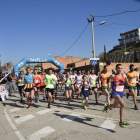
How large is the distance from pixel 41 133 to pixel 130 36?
256 ft

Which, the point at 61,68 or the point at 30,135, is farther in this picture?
the point at 61,68

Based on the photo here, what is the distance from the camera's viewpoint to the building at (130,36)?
69431 millimetres

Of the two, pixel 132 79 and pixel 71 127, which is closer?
pixel 71 127

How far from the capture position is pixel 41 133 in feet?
14.3

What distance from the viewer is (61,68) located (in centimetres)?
2603

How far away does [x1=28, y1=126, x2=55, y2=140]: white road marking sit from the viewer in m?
4.12

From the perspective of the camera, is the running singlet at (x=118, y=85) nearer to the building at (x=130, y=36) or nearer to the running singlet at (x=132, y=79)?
the running singlet at (x=132, y=79)

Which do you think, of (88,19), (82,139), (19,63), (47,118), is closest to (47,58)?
(19,63)

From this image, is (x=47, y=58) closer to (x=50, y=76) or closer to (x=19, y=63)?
(x=19, y=63)

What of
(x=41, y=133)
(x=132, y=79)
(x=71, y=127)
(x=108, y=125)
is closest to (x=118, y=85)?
(x=108, y=125)

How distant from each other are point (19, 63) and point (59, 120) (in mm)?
19566

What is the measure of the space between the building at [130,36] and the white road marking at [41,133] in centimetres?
7343

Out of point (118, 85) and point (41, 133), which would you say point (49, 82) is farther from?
point (118, 85)

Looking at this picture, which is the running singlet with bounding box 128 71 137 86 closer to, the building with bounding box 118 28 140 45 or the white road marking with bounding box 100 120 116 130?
the white road marking with bounding box 100 120 116 130
